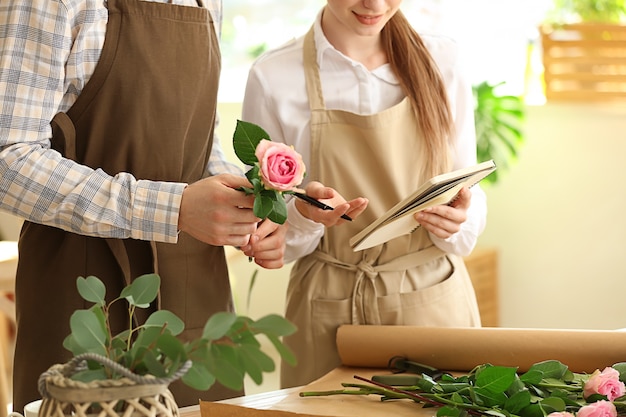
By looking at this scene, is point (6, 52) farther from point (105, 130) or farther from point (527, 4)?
point (527, 4)

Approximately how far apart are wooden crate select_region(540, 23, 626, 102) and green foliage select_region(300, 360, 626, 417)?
2.89 metres

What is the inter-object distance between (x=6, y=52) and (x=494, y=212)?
333 centimetres

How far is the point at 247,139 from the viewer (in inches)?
51.3

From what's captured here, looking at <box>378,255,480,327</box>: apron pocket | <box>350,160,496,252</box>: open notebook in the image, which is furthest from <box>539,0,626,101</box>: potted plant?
<box>350,160,496,252</box>: open notebook

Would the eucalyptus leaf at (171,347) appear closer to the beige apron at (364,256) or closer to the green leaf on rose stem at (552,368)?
the green leaf on rose stem at (552,368)

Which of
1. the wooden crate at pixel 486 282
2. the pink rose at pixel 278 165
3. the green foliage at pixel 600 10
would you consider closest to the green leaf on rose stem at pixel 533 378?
the pink rose at pixel 278 165

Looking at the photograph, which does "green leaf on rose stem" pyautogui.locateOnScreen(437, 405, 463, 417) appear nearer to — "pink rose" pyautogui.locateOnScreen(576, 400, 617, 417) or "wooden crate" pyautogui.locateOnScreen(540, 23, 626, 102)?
"pink rose" pyautogui.locateOnScreen(576, 400, 617, 417)

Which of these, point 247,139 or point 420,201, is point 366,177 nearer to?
point 420,201

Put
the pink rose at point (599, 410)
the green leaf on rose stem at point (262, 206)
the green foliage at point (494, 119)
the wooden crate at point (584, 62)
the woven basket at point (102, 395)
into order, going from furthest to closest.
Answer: the green foliage at point (494, 119) → the wooden crate at point (584, 62) → the green leaf on rose stem at point (262, 206) → the pink rose at point (599, 410) → the woven basket at point (102, 395)

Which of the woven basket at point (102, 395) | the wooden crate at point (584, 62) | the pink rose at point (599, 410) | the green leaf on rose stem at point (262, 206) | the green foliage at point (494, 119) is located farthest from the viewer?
the green foliage at point (494, 119)

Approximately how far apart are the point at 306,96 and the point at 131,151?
423mm

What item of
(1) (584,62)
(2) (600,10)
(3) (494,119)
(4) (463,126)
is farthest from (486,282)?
(4) (463,126)

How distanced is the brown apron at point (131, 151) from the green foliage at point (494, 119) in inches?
108

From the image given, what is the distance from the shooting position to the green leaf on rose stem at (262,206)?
4.25 ft
